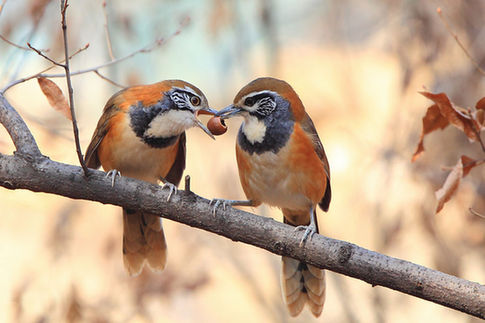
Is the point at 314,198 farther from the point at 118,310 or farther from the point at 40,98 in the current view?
the point at 40,98

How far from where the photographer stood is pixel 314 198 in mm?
4527

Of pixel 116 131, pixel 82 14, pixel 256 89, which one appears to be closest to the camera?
pixel 256 89

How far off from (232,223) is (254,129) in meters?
1.04

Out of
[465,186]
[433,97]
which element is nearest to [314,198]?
[433,97]

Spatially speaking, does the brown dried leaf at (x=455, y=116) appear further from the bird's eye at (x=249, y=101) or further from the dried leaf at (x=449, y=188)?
the bird's eye at (x=249, y=101)

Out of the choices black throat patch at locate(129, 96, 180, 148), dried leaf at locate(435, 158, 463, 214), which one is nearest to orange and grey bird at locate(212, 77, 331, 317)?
black throat patch at locate(129, 96, 180, 148)

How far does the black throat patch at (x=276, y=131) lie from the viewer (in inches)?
170

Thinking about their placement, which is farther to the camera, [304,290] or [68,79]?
[304,290]

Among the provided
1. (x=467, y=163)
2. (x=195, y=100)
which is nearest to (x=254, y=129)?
(x=195, y=100)

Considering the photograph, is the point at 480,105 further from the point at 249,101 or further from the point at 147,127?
the point at 147,127

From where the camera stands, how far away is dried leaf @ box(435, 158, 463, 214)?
10.2 feet

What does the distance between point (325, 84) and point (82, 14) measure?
32.3 feet

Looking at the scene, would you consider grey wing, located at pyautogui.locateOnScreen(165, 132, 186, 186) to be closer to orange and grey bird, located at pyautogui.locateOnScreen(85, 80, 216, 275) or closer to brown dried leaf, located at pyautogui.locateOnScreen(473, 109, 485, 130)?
orange and grey bird, located at pyautogui.locateOnScreen(85, 80, 216, 275)

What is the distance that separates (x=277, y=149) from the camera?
14.1 ft
